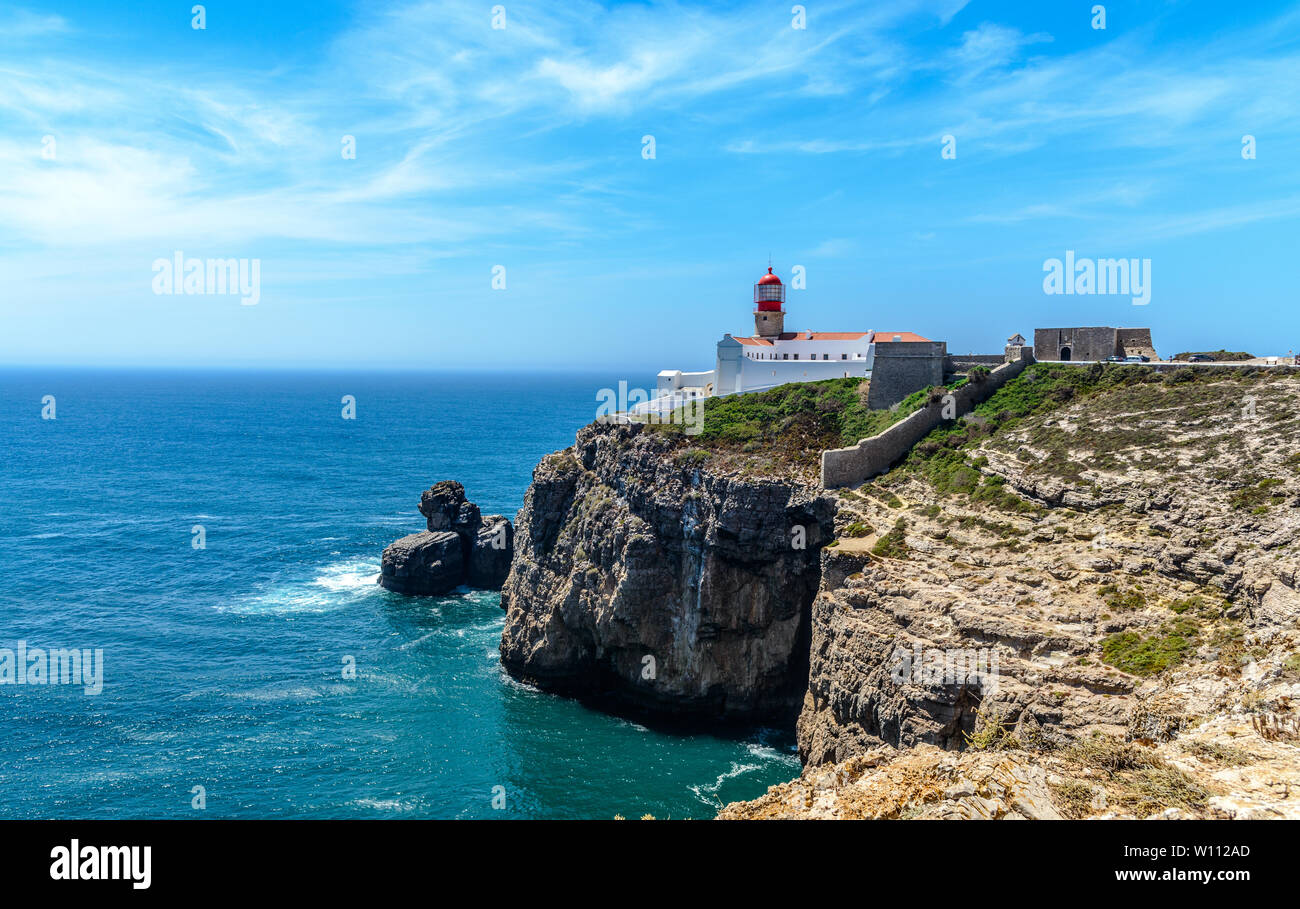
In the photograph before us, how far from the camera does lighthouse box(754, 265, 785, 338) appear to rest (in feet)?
189

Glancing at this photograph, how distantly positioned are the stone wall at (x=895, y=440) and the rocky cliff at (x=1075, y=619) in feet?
3.67

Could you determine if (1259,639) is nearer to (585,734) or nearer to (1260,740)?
(1260,740)

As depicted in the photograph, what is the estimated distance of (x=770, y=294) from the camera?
5769 centimetres

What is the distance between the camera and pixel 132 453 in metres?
104

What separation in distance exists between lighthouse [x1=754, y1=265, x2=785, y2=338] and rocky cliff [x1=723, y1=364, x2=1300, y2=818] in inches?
806

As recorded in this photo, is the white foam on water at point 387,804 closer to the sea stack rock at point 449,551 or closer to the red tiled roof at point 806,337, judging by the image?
the sea stack rock at point 449,551

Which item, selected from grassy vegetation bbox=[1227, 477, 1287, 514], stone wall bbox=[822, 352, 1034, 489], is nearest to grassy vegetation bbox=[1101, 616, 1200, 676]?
grassy vegetation bbox=[1227, 477, 1287, 514]

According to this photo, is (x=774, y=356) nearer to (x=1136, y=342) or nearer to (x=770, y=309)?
(x=770, y=309)

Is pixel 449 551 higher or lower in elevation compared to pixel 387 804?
higher

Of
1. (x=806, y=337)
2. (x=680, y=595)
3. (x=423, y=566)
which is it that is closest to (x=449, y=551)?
(x=423, y=566)

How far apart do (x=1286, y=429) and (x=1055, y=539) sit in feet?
32.5

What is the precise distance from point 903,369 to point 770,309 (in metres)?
13.6

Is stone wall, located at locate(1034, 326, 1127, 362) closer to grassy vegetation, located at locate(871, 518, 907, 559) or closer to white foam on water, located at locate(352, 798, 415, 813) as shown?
grassy vegetation, located at locate(871, 518, 907, 559)
